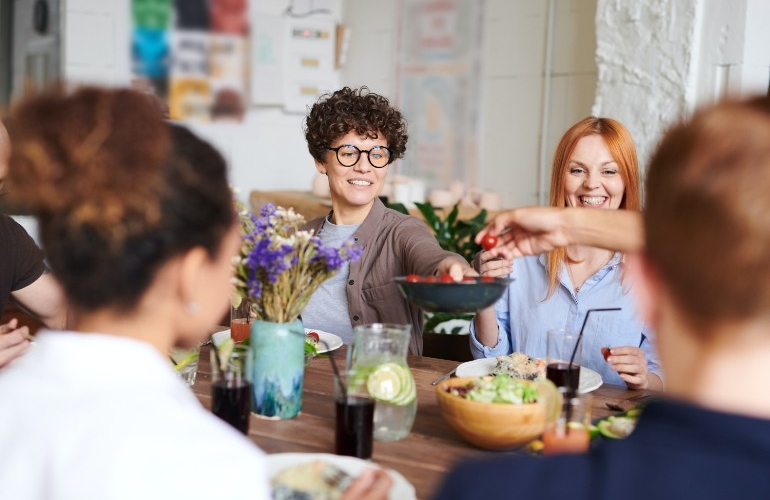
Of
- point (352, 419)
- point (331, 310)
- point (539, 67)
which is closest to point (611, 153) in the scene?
point (331, 310)

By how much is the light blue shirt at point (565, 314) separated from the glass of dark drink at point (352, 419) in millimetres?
899

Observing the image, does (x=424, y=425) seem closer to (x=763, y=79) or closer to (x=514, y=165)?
(x=763, y=79)

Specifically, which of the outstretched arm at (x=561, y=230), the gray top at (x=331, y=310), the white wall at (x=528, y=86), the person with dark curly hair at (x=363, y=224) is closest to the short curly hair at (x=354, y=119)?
the person with dark curly hair at (x=363, y=224)

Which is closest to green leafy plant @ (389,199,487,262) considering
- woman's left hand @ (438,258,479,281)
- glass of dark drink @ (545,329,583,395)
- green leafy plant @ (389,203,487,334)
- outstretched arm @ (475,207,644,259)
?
green leafy plant @ (389,203,487,334)

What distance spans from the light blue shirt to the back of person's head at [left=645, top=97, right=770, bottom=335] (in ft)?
5.05

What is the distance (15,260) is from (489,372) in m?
1.34

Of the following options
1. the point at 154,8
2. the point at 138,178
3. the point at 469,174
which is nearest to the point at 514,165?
the point at 469,174

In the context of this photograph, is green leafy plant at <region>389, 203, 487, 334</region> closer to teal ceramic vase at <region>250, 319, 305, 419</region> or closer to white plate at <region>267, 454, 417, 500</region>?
teal ceramic vase at <region>250, 319, 305, 419</region>

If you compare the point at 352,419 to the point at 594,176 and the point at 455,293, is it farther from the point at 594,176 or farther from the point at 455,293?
the point at 594,176

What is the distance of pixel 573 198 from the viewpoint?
250 cm

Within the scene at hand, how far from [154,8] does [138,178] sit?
4.65 m

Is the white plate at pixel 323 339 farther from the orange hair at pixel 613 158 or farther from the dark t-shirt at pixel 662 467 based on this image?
the dark t-shirt at pixel 662 467

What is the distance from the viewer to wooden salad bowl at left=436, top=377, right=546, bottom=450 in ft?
4.89

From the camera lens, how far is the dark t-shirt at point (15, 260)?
2324 millimetres
